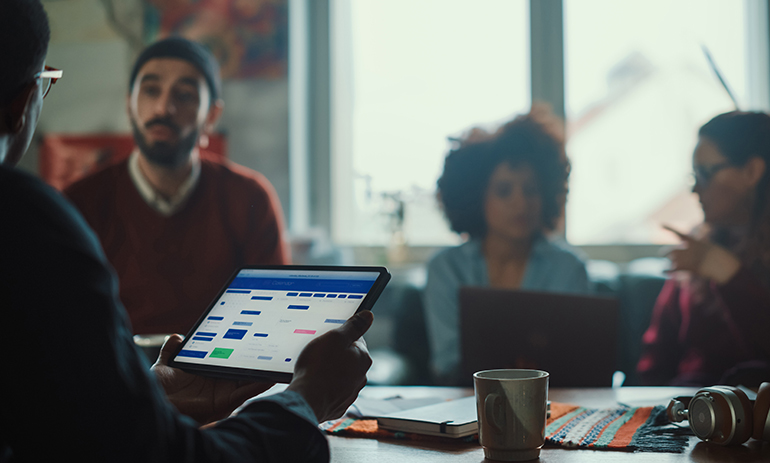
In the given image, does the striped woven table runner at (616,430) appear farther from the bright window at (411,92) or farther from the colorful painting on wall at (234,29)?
the colorful painting on wall at (234,29)

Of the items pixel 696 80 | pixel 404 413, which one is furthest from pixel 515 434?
pixel 696 80

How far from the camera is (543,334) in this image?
3.91 ft

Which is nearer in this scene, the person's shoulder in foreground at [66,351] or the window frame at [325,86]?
the person's shoulder in foreground at [66,351]

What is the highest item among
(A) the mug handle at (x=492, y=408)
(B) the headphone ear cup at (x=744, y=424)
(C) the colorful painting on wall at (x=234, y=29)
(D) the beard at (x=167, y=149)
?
(C) the colorful painting on wall at (x=234, y=29)

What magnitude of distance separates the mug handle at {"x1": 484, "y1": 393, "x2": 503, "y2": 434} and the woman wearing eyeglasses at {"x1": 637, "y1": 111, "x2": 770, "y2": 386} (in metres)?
1.00

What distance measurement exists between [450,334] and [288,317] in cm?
121

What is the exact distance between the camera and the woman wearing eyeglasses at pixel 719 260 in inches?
61.5

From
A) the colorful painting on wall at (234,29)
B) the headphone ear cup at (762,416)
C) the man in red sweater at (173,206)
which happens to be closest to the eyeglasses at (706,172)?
the headphone ear cup at (762,416)

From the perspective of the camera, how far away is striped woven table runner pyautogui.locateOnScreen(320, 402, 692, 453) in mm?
784

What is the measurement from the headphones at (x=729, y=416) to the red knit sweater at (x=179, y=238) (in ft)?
3.75

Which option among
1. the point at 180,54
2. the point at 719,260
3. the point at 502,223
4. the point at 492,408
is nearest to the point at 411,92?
the point at 502,223

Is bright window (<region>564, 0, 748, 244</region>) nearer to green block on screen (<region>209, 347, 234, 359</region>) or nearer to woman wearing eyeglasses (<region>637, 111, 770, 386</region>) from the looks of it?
woman wearing eyeglasses (<region>637, 111, 770, 386</region>)

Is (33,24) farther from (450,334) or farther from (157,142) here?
(450,334)

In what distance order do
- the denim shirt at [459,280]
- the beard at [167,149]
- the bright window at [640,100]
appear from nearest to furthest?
the beard at [167,149]
the denim shirt at [459,280]
the bright window at [640,100]
